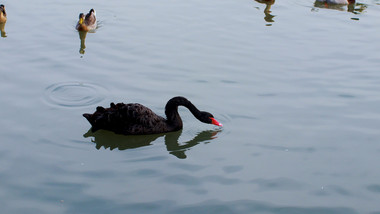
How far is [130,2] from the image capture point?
51.5 feet

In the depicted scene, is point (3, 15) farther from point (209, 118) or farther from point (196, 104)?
point (209, 118)

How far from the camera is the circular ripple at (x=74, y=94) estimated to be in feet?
30.6

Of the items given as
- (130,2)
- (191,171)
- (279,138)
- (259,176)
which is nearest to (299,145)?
(279,138)

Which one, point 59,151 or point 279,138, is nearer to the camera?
point 59,151

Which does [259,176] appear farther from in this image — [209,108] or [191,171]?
[209,108]

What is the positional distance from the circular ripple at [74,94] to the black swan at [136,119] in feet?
2.91

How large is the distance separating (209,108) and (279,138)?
4.70 ft

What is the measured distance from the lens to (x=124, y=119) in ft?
27.7

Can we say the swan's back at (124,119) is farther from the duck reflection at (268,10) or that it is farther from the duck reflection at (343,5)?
the duck reflection at (343,5)

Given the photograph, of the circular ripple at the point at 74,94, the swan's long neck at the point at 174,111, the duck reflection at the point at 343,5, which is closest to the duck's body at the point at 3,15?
the circular ripple at the point at 74,94

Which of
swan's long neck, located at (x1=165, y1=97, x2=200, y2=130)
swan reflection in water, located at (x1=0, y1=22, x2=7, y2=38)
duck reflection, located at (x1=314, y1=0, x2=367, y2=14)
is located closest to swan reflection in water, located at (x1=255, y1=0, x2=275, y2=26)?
duck reflection, located at (x1=314, y1=0, x2=367, y2=14)

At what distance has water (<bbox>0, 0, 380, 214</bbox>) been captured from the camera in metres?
6.84

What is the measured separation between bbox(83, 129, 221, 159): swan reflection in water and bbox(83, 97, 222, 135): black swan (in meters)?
0.08

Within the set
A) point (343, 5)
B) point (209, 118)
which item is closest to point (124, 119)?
point (209, 118)
